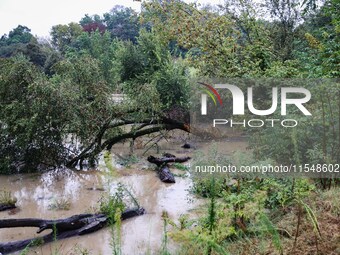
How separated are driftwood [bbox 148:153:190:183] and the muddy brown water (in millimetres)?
152

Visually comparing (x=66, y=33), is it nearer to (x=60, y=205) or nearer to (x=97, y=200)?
(x=97, y=200)

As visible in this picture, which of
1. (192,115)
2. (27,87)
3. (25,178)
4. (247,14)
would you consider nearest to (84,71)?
(27,87)

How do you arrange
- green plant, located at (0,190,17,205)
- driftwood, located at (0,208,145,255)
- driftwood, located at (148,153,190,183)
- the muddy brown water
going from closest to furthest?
the muddy brown water < driftwood, located at (0,208,145,255) < green plant, located at (0,190,17,205) < driftwood, located at (148,153,190,183)

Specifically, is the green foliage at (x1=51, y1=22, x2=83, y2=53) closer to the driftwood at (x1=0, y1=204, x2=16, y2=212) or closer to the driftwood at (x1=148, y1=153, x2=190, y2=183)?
the driftwood at (x1=148, y1=153, x2=190, y2=183)

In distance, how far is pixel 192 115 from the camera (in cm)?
1442

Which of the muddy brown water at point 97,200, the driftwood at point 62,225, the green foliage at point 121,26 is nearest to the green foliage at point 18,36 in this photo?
the green foliage at point 121,26

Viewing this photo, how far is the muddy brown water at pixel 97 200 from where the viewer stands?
6.14 m

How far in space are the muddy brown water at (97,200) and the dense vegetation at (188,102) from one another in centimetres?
59

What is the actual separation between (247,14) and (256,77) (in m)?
5.15

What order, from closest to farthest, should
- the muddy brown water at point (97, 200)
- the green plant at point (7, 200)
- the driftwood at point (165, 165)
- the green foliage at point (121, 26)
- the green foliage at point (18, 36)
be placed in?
1. the muddy brown water at point (97, 200)
2. the green plant at point (7, 200)
3. the driftwood at point (165, 165)
4. the green foliage at point (121, 26)
5. the green foliage at point (18, 36)

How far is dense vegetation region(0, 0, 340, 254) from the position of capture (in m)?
4.45

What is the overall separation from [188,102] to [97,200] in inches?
302

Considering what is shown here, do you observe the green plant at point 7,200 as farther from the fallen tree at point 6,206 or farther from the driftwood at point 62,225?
the driftwood at point 62,225

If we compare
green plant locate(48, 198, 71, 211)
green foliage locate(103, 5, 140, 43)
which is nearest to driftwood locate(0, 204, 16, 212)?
green plant locate(48, 198, 71, 211)
